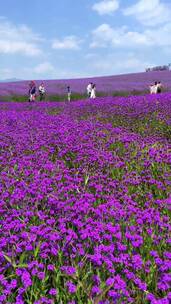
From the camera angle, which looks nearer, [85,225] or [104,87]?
[85,225]

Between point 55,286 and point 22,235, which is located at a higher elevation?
point 22,235

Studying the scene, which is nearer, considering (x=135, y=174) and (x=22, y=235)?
(x=22, y=235)

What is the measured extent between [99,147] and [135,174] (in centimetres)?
165

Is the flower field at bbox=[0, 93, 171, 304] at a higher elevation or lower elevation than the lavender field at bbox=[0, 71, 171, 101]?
higher

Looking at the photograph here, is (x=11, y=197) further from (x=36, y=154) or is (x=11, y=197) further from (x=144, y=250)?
(x=36, y=154)

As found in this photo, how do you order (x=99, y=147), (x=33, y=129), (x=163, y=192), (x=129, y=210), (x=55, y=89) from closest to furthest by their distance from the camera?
1. (x=129, y=210)
2. (x=163, y=192)
3. (x=99, y=147)
4. (x=33, y=129)
5. (x=55, y=89)

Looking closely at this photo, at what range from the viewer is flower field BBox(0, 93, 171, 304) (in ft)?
8.71

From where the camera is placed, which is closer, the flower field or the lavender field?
the flower field

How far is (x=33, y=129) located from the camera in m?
8.81

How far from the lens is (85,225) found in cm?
342

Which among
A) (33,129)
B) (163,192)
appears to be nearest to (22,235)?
(163,192)

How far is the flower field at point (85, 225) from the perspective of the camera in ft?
8.71

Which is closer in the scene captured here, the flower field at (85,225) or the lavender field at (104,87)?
the flower field at (85,225)

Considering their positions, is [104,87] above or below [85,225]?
below
